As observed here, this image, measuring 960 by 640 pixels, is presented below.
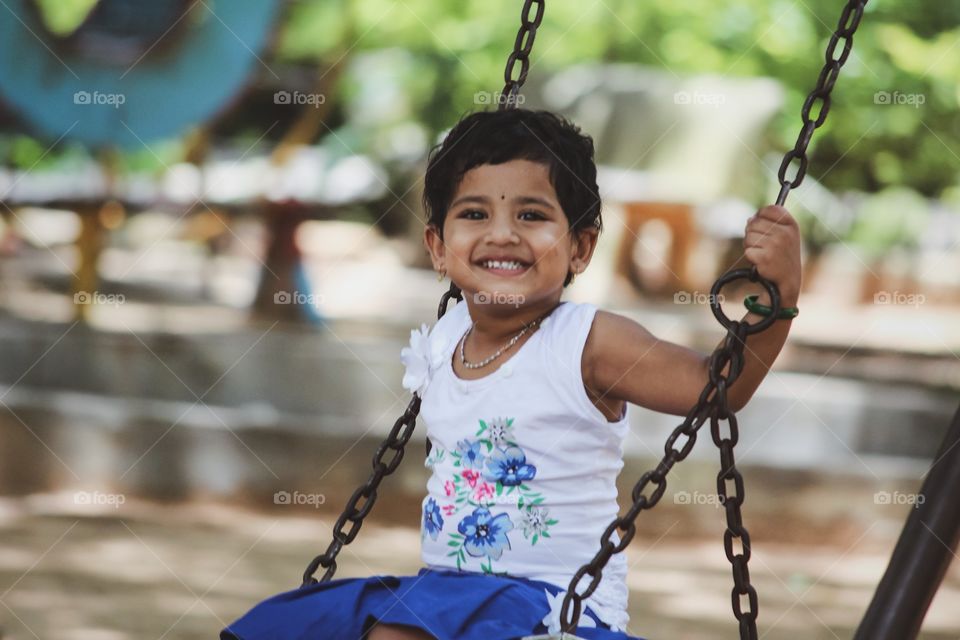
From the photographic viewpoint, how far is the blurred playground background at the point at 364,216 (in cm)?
655

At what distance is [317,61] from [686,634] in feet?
14.0

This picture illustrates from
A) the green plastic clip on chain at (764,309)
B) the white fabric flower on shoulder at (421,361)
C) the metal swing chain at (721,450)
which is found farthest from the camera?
the white fabric flower on shoulder at (421,361)

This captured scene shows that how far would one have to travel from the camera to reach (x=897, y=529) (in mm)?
6039

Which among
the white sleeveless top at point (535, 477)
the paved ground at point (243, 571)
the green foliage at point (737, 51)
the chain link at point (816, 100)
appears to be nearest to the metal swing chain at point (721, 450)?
the chain link at point (816, 100)

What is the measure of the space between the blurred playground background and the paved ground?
19.3 inches

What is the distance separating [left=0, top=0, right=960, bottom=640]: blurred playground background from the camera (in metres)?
6.55

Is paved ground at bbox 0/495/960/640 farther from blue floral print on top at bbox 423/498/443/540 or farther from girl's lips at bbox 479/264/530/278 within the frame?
girl's lips at bbox 479/264/530/278

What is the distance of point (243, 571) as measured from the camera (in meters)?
4.88

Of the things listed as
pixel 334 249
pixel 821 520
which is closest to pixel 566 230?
pixel 821 520

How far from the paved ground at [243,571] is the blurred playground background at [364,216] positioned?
1.61 feet

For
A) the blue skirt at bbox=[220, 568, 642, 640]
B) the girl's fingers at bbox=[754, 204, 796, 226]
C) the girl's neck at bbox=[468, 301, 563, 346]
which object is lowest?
the blue skirt at bbox=[220, 568, 642, 640]

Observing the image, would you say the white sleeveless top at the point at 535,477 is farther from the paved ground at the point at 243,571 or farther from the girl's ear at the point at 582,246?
the paved ground at the point at 243,571

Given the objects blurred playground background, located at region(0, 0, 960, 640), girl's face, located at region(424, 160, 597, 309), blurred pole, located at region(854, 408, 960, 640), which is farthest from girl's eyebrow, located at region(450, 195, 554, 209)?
blurred playground background, located at region(0, 0, 960, 640)

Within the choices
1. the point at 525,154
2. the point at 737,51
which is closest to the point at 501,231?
the point at 525,154
